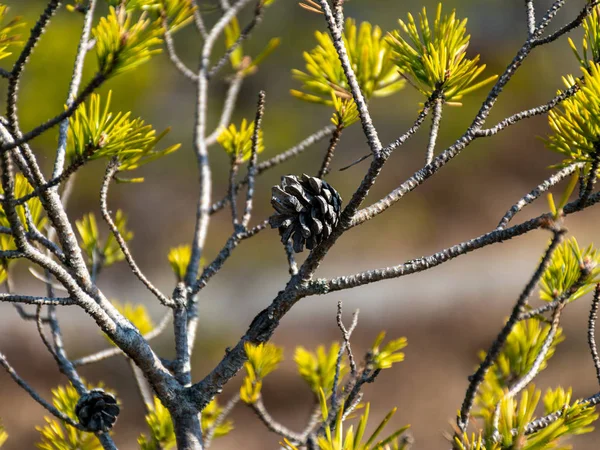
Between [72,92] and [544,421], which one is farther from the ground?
[72,92]

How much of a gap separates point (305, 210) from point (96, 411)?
0.21 metres

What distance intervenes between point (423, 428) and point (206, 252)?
1.10 metres

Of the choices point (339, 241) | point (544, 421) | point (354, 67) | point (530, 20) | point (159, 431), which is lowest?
point (544, 421)

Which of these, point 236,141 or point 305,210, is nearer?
point 305,210

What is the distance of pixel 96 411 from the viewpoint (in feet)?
1.33

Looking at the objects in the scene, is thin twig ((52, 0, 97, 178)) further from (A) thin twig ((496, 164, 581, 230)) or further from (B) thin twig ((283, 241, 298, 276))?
(A) thin twig ((496, 164, 581, 230))

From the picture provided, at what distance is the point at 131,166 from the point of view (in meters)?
0.42

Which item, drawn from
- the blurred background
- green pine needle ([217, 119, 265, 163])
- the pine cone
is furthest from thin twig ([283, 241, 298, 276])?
the blurred background

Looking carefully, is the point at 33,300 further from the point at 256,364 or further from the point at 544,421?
the point at 544,421

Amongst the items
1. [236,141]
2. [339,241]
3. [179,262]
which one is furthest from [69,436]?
[339,241]

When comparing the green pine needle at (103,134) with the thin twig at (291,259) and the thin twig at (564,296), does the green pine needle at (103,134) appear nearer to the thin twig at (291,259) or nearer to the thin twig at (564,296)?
the thin twig at (291,259)

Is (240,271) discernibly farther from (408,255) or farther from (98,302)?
(98,302)

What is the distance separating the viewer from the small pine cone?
0.40m

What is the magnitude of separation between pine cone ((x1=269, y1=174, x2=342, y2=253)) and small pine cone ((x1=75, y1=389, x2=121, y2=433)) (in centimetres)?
18
